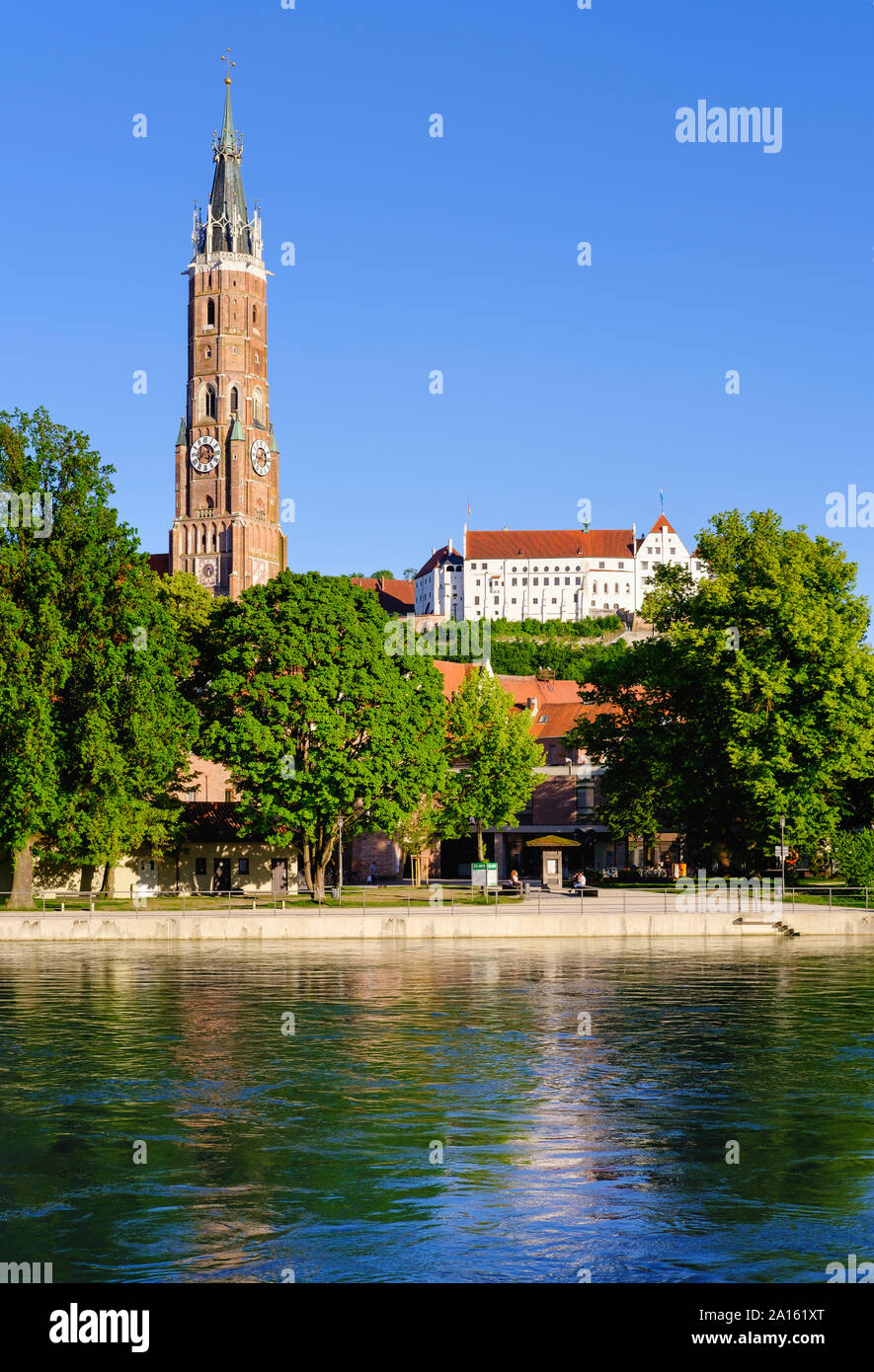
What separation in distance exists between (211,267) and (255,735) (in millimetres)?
133628

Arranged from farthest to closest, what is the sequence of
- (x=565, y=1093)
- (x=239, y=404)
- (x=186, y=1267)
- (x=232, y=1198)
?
1. (x=239, y=404)
2. (x=565, y=1093)
3. (x=232, y=1198)
4. (x=186, y=1267)

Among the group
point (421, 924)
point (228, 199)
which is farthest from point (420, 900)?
point (228, 199)

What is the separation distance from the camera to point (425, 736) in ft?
235

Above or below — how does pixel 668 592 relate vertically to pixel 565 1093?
above

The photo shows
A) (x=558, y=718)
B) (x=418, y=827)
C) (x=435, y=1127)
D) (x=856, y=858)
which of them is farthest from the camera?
(x=558, y=718)

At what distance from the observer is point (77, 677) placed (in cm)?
6266

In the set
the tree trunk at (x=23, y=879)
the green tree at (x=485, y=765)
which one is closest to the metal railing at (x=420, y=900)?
the tree trunk at (x=23, y=879)

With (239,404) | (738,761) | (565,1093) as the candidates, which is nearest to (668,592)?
(738,761)

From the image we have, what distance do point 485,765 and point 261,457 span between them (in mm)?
106667

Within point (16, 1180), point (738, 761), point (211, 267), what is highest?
point (211, 267)

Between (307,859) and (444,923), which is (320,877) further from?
(444,923)

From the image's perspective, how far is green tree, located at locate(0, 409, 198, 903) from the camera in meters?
59.8

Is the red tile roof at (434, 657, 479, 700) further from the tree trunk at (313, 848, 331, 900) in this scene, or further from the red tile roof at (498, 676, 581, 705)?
the tree trunk at (313, 848, 331, 900)

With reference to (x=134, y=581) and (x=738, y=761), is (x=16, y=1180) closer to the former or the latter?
(x=134, y=581)
